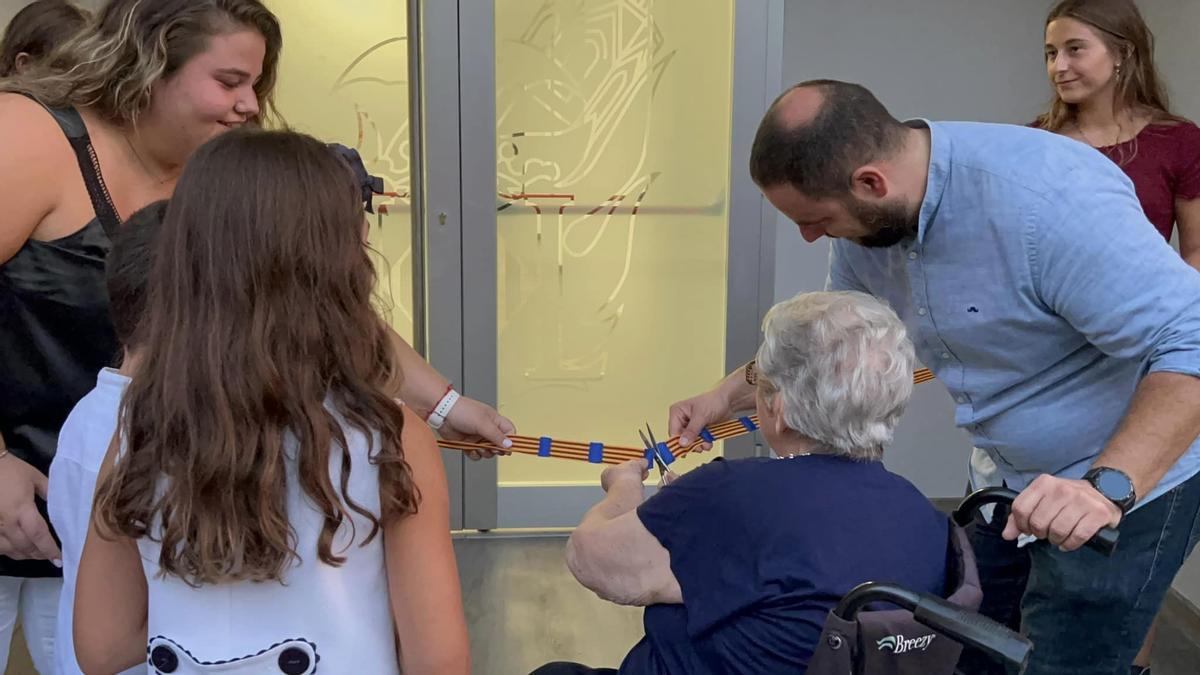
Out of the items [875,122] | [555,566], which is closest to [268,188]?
[875,122]

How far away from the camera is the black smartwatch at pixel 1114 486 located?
1.44 meters

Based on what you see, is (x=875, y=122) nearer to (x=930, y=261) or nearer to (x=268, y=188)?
(x=930, y=261)

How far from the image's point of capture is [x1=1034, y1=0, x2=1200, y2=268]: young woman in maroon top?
262cm

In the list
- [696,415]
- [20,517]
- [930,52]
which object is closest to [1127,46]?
[930,52]

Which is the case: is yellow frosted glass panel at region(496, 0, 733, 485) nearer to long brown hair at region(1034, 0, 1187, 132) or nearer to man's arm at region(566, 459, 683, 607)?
long brown hair at region(1034, 0, 1187, 132)

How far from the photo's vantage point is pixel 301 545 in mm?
1233

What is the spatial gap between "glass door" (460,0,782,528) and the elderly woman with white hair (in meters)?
2.04

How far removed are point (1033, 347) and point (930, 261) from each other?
23cm

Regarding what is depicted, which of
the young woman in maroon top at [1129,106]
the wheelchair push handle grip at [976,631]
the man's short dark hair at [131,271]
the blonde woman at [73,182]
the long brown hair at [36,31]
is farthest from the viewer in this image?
the young woman in maroon top at [1129,106]

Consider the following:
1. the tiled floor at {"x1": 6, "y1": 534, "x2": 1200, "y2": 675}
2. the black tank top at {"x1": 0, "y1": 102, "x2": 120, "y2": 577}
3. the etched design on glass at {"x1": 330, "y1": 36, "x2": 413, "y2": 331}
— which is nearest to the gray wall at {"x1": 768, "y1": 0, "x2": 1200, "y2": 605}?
the etched design on glass at {"x1": 330, "y1": 36, "x2": 413, "y2": 331}

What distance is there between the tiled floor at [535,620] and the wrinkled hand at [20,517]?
54.8 inches

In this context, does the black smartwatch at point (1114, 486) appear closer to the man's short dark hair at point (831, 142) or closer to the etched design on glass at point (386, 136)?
the man's short dark hair at point (831, 142)

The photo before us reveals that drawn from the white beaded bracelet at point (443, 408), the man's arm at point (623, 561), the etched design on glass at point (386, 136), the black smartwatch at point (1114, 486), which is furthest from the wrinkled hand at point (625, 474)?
the etched design on glass at point (386, 136)

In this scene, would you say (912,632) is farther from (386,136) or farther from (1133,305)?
(386,136)
